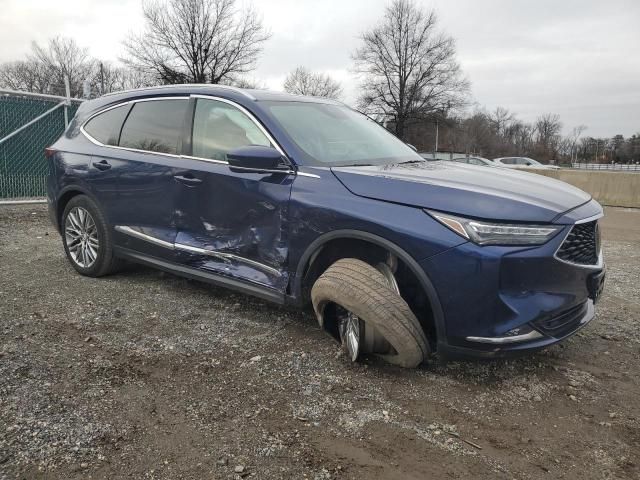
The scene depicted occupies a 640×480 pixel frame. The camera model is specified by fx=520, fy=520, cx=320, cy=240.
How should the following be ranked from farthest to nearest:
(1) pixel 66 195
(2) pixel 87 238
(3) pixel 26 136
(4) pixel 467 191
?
(3) pixel 26 136
(1) pixel 66 195
(2) pixel 87 238
(4) pixel 467 191

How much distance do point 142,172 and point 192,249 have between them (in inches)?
33.5

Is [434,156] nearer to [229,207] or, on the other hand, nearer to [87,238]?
[87,238]

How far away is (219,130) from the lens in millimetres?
3975

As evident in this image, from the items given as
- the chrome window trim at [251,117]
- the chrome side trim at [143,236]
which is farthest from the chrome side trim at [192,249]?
the chrome window trim at [251,117]

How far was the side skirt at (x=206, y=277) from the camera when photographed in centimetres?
356

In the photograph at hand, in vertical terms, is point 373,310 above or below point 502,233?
below

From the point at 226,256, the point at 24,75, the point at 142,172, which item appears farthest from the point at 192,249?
the point at 24,75

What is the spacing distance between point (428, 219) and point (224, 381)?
1.49m

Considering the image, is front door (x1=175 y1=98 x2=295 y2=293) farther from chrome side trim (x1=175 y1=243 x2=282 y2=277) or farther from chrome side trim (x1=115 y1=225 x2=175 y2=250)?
chrome side trim (x1=115 y1=225 x2=175 y2=250)

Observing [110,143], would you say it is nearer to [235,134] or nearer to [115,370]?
[235,134]

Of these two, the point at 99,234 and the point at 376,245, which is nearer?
the point at 376,245

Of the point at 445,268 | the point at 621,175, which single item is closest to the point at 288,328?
the point at 445,268

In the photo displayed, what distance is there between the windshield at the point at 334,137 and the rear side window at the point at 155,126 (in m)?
0.85

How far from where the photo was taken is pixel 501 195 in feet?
9.28
